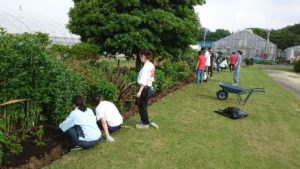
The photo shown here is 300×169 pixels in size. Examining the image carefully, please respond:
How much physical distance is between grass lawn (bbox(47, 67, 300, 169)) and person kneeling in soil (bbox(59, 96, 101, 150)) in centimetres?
18

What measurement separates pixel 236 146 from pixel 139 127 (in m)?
2.21

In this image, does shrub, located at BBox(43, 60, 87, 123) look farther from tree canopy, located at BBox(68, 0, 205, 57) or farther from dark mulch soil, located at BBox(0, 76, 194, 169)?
tree canopy, located at BBox(68, 0, 205, 57)

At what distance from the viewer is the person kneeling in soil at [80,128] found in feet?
22.3

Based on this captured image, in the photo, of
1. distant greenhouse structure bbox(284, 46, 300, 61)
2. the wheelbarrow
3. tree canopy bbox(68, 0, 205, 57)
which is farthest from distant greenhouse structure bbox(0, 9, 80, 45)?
distant greenhouse structure bbox(284, 46, 300, 61)

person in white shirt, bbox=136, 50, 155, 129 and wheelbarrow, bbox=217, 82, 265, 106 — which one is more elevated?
person in white shirt, bbox=136, 50, 155, 129

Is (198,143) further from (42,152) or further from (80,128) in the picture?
(42,152)

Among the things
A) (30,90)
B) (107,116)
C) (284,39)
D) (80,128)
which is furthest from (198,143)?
(284,39)

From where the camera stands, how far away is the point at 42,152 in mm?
6344

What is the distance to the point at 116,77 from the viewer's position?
412 inches

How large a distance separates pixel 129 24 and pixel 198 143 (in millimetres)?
5858

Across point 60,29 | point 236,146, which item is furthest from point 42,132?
point 60,29

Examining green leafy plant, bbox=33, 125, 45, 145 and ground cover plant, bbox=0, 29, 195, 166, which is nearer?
ground cover plant, bbox=0, 29, 195, 166

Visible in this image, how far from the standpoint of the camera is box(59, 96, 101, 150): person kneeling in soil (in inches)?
268

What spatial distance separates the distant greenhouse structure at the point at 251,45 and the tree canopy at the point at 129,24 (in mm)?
61430
